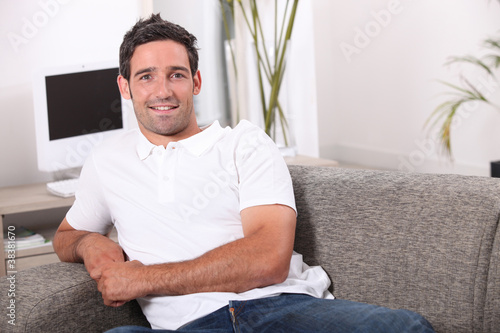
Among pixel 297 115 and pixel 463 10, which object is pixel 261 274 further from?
pixel 463 10

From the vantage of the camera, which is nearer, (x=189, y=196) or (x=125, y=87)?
(x=189, y=196)

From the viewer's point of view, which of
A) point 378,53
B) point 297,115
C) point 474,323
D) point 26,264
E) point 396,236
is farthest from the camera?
point 378,53

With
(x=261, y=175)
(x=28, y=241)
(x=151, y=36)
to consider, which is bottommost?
(x=28, y=241)

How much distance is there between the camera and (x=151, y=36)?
1827 mm

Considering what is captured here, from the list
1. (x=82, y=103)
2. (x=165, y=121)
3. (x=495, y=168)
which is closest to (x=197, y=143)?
(x=165, y=121)

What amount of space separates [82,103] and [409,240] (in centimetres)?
183

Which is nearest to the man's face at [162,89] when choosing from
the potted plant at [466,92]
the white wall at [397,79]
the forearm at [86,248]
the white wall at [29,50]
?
the forearm at [86,248]

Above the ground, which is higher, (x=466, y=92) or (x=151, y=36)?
(x=151, y=36)

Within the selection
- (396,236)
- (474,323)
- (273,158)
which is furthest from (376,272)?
(273,158)

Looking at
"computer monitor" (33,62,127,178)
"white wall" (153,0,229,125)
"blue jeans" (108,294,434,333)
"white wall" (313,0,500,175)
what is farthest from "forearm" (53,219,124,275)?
"white wall" (313,0,500,175)

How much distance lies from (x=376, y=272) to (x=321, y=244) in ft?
0.60

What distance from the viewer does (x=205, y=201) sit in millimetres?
1710

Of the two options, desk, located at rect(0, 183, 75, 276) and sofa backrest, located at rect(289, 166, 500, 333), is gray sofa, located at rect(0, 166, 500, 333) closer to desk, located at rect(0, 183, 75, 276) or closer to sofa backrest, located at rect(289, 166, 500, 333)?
sofa backrest, located at rect(289, 166, 500, 333)

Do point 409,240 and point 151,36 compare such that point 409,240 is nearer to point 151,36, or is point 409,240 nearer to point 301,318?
point 301,318
